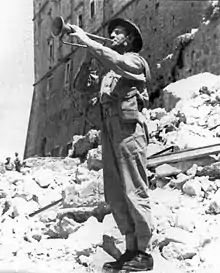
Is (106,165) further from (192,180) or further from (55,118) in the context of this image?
(55,118)

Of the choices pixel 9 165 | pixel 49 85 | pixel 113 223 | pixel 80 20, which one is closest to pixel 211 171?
pixel 113 223

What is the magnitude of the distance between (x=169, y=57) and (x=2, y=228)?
12130mm

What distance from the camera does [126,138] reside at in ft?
11.3

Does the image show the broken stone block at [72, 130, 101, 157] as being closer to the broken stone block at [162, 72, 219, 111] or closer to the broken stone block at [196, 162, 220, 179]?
the broken stone block at [162, 72, 219, 111]

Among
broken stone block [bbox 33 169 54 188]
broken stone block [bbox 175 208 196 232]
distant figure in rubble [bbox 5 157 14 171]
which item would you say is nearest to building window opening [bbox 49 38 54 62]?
distant figure in rubble [bbox 5 157 14 171]

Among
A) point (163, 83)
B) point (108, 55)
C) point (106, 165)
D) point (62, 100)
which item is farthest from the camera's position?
point (62, 100)

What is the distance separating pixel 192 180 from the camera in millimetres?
5273

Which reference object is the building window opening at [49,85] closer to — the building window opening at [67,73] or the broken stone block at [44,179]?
the building window opening at [67,73]

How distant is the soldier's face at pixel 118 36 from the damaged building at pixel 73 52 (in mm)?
9110

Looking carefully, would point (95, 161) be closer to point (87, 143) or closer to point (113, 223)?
point (113, 223)

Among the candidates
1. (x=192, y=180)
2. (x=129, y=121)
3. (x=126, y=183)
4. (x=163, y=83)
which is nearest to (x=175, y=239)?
(x=126, y=183)

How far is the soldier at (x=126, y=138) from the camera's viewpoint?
3389 millimetres

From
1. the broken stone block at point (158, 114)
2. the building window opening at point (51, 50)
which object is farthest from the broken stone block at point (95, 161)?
the building window opening at point (51, 50)

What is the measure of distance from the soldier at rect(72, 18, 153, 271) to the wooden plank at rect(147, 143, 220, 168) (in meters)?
2.60
